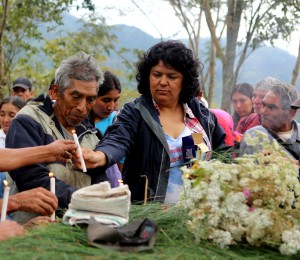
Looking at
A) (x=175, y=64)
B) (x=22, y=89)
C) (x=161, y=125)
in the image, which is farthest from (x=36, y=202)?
(x=22, y=89)

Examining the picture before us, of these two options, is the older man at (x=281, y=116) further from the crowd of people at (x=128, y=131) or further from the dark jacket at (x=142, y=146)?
the dark jacket at (x=142, y=146)

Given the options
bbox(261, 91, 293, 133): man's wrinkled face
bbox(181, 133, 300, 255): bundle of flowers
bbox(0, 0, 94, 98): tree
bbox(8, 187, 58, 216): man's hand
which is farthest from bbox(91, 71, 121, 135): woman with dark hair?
bbox(0, 0, 94, 98): tree

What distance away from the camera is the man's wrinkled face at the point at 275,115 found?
407 centimetres

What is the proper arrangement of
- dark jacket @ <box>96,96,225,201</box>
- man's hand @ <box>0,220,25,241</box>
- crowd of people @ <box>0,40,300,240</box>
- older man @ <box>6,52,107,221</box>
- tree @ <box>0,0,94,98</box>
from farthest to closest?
tree @ <box>0,0,94,98</box> → dark jacket @ <box>96,96,225,201</box> → older man @ <box>6,52,107,221</box> → crowd of people @ <box>0,40,300,240</box> → man's hand @ <box>0,220,25,241</box>

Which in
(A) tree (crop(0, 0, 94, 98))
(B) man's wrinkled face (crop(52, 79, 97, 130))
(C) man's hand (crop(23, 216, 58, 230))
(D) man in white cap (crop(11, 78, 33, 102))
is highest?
(A) tree (crop(0, 0, 94, 98))

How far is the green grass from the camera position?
2.17 m

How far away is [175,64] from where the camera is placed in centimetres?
396

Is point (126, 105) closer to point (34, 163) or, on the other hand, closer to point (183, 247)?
point (34, 163)

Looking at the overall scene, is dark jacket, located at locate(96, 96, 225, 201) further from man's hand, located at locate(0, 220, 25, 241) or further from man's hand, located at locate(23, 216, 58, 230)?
man's hand, located at locate(0, 220, 25, 241)

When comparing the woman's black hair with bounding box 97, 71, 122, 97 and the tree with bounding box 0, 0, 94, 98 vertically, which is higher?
the tree with bounding box 0, 0, 94, 98

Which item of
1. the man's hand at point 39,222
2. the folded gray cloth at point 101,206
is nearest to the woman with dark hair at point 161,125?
the man's hand at point 39,222

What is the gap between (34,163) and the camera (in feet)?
10.5

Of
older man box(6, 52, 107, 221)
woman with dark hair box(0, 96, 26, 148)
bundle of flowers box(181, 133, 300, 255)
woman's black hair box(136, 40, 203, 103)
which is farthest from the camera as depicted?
woman with dark hair box(0, 96, 26, 148)

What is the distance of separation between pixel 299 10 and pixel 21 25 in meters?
8.24
